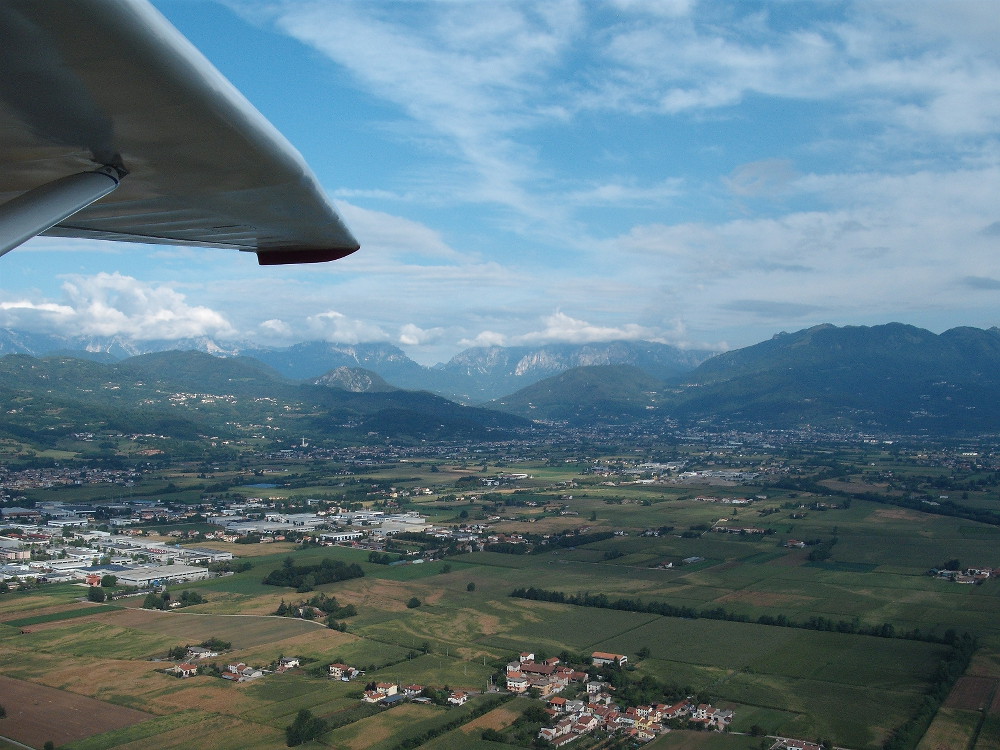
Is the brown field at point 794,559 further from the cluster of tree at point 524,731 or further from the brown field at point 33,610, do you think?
the brown field at point 33,610

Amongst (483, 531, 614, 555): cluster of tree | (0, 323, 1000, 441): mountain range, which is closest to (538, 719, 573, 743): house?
(483, 531, 614, 555): cluster of tree

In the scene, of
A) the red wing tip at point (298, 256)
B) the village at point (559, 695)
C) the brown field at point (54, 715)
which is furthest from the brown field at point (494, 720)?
the red wing tip at point (298, 256)

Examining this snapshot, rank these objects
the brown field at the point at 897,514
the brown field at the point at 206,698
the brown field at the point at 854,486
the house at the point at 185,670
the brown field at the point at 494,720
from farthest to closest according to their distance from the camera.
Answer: the brown field at the point at 854,486
the brown field at the point at 897,514
the house at the point at 185,670
the brown field at the point at 206,698
the brown field at the point at 494,720

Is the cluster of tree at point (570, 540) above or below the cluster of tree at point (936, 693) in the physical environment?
below

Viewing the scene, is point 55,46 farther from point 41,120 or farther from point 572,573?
point 572,573

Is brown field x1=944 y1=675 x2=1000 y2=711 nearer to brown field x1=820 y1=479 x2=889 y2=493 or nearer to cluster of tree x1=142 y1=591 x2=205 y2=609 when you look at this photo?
cluster of tree x1=142 y1=591 x2=205 y2=609

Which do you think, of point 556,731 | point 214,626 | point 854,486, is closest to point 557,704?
point 556,731
